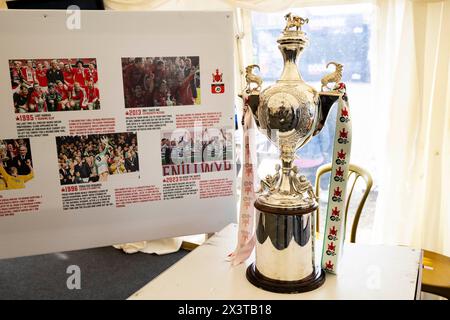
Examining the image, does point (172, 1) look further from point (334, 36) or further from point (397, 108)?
point (397, 108)

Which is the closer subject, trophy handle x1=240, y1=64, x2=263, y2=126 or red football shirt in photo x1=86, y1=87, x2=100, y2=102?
trophy handle x1=240, y1=64, x2=263, y2=126

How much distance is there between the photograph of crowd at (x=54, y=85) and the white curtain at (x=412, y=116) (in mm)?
1180

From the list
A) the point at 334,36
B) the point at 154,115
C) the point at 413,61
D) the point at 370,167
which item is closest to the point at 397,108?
the point at 413,61

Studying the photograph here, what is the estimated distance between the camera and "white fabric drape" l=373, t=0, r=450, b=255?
81.4 inches

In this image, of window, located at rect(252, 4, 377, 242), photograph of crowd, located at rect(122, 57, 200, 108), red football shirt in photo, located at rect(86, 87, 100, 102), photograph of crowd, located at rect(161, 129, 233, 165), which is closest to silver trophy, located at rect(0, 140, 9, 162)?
red football shirt in photo, located at rect(86, 87, 100, 102)

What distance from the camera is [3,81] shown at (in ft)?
4.86

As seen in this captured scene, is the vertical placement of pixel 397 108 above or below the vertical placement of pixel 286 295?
above

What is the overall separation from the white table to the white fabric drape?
0.95 meters

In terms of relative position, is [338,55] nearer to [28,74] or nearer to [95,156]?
[95,156]

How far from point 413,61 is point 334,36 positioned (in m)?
0.51

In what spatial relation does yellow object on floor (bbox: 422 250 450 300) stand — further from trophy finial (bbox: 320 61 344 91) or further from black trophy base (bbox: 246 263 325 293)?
trophy finial (bbox: 320 61 344 91)
